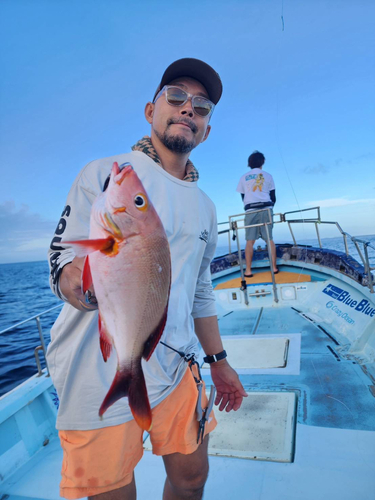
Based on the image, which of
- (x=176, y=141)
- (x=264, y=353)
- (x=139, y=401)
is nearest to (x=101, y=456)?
(x=139, y=401)

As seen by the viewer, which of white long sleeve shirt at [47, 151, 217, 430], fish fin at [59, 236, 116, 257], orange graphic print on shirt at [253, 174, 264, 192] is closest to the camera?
fish fin at [59, 236, 116, 257]

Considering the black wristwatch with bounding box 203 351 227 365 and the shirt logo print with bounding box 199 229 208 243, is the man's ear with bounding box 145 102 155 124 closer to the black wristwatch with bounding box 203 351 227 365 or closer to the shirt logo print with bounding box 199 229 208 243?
the shirt logo print with bounding box 199 229 208 243

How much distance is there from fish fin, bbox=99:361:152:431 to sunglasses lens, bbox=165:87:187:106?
121 cm

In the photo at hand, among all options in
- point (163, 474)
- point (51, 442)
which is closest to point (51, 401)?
point (51, 442)

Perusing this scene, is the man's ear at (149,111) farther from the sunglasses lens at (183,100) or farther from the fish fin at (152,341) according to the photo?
the fish fin at (152,341)

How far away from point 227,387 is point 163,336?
2.08ft

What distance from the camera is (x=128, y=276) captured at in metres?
0.80

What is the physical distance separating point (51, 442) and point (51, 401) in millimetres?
333

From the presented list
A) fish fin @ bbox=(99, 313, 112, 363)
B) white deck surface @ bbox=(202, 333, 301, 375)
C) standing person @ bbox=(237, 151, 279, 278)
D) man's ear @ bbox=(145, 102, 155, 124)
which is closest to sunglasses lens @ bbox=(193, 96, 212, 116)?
man's ear @ bbox=(145, 102, 155, 124)

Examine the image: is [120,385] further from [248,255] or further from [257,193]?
[248,255]

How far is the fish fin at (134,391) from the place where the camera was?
0.82 meters

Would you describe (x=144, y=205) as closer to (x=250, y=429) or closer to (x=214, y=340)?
(x=214, y=340)

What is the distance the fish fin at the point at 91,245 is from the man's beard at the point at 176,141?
0.83 meters

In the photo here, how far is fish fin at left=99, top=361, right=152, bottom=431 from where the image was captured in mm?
821
